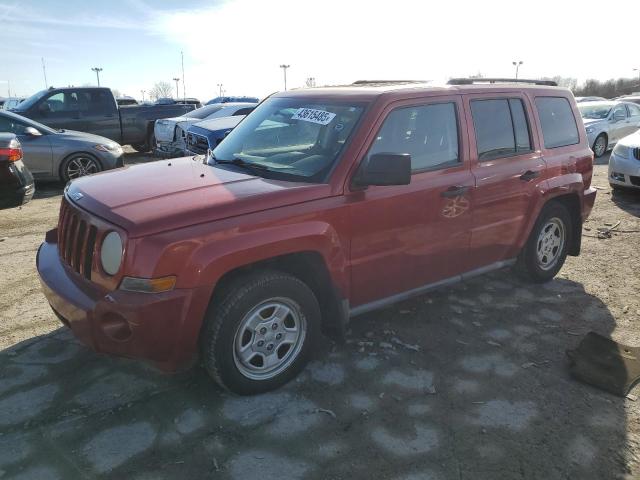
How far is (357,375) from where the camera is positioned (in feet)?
11.6

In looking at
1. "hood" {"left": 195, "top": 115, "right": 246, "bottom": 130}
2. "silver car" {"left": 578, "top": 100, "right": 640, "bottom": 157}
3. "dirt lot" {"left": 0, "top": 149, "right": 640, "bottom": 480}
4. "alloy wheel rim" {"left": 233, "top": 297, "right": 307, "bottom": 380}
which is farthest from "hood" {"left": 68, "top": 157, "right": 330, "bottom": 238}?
"silver car" {"left": 578, "top": 100, "right": 640, "bottom": 157}

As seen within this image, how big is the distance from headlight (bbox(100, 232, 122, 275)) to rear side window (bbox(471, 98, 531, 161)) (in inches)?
109

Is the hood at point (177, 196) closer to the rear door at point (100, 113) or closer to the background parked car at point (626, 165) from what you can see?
the background parked car at point (626, 165)

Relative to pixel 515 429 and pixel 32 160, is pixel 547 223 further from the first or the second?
pixel 32 160

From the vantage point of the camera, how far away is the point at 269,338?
3266mm

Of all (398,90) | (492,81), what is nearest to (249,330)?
(398,90)

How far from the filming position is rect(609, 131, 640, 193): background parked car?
8680 mm

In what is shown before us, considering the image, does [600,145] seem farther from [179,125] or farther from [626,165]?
[179,125]

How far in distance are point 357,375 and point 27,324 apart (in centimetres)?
261

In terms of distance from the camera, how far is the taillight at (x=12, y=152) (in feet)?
21.1

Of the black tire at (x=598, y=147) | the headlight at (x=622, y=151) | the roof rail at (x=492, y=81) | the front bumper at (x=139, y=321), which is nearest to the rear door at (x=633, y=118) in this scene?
the black tire at (x=598, y=147)

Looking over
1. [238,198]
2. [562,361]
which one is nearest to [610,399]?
[562,361]

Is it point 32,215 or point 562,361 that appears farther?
point 32,215

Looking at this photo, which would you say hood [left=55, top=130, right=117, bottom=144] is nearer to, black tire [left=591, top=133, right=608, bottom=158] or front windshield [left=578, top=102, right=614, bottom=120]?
black tire [left=591, top=133, right=608, bottom=158]
